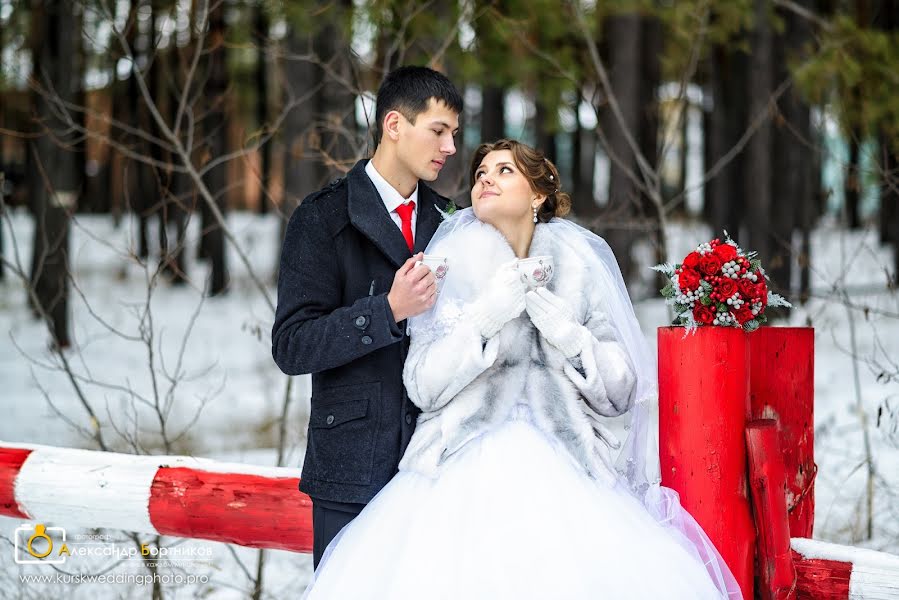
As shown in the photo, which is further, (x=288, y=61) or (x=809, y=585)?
(x=288, y=61)

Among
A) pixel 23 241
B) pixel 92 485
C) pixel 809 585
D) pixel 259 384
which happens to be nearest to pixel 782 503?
pixel 809 585


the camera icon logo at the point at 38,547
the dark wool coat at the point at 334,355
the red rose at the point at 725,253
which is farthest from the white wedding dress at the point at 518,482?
the camera icon logo at the point at 38,547

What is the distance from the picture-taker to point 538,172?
3.08m

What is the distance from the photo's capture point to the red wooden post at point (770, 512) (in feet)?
10.0

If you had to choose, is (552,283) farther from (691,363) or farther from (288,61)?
(288,61)

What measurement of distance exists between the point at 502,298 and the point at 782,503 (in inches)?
45.8

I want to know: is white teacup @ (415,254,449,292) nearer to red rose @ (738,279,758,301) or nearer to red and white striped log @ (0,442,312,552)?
red rose @ (738,279,758,301)

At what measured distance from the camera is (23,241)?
21.4 meters

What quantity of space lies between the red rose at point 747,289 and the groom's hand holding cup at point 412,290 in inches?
38.5

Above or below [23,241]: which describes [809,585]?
below

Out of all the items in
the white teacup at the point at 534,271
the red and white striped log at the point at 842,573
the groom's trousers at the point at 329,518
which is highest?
the white teacup at the point at 534,271

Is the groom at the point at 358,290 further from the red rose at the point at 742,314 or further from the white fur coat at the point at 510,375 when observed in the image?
the red rose at the point at 742,314

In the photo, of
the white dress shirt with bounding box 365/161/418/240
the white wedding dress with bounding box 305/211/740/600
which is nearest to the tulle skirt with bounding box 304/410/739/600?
the white wedding dress with bounding box 305/211/740/600

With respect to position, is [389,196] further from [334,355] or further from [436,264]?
[334,355]
